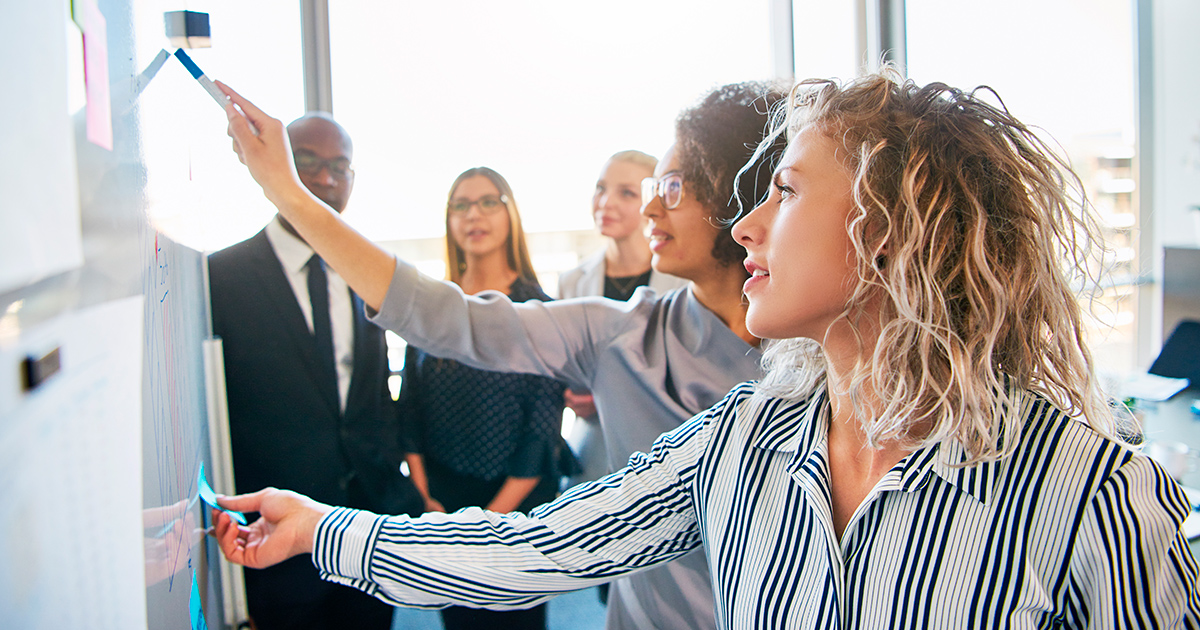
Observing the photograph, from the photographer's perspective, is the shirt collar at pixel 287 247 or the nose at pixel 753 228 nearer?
the nose at pixel 753 228

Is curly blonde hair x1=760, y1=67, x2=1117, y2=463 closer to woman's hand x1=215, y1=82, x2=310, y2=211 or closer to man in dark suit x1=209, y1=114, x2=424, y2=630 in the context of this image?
woman's hand x1=215, y1=82, x2=310, y2=211

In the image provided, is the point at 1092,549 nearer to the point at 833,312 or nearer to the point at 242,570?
the point at 833,312

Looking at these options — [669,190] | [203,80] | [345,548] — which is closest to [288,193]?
[203,80]

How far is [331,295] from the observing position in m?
1.26

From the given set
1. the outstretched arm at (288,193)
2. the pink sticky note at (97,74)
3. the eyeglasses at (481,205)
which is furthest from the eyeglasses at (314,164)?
the pink sticky note at (97,74)

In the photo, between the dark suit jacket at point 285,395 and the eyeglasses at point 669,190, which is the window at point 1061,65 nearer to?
the eyeglasses at point 669,190

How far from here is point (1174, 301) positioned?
249 centimetres

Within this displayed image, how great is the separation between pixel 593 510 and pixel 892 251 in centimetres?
51

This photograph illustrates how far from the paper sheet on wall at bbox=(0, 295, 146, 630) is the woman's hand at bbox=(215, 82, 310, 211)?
54 cm

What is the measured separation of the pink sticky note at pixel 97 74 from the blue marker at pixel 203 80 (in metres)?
0.43

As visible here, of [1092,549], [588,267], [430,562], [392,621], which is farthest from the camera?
[588,267]

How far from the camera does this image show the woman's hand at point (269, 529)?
0.88 metres

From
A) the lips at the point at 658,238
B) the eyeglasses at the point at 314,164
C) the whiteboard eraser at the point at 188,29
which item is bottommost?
the lips at the point at 658,238

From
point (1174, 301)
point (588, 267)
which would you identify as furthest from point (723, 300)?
point (1174, 301)
